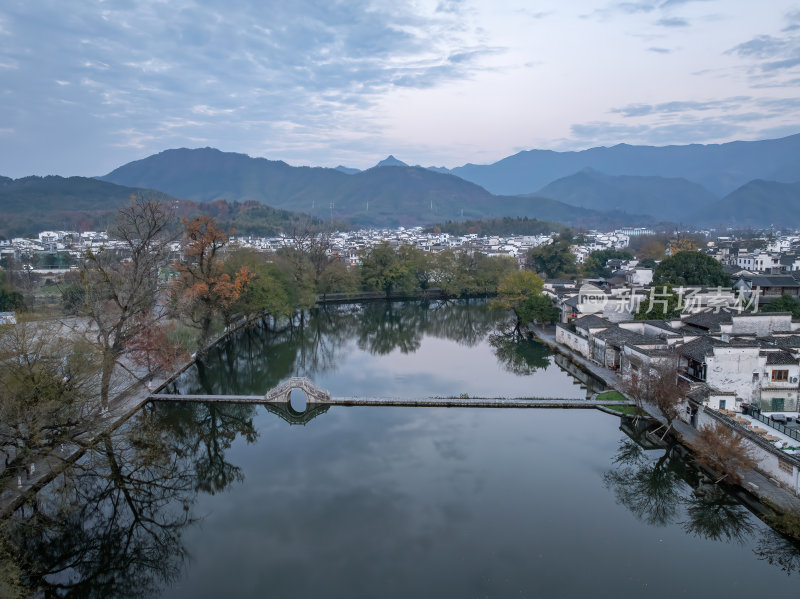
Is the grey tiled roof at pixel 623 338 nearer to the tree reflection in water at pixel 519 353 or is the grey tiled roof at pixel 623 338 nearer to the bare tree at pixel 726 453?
the tree reflection in water at pixel 519 353

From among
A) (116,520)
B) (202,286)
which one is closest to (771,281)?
(202,286)

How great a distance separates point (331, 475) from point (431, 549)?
307cm

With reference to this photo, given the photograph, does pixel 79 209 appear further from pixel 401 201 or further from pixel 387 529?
pixel 401 201

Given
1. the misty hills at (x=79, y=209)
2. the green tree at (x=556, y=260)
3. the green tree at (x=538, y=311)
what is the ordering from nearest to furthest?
the green tree at (x=538, y=311)
the green tree at (x=556, y=260)
the misty hills at (x=79, y=209)

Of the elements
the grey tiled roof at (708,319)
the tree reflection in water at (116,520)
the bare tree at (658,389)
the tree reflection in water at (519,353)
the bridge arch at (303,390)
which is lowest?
the tree reflection in water at (116,520)

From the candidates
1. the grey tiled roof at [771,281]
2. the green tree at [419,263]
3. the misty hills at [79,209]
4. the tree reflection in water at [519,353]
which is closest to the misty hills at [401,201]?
the misty hills at [79,209]

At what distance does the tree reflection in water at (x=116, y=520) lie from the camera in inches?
301

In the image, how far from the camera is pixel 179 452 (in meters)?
12.1

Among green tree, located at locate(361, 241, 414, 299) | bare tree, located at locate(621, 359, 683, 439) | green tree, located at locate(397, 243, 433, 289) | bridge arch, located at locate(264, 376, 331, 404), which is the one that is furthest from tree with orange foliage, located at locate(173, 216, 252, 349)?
green tree, located at locate(397, 243, 433, 289)

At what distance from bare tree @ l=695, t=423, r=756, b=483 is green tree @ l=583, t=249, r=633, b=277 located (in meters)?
28.9

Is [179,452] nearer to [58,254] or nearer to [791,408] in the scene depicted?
[791,408]

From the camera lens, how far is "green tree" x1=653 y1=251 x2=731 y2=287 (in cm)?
2581

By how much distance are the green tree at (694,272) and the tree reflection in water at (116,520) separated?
22574mm

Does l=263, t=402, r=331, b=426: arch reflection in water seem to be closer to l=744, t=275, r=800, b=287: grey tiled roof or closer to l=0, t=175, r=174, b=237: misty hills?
l=744, t=275, r=800, b=287: grey tiled roof
